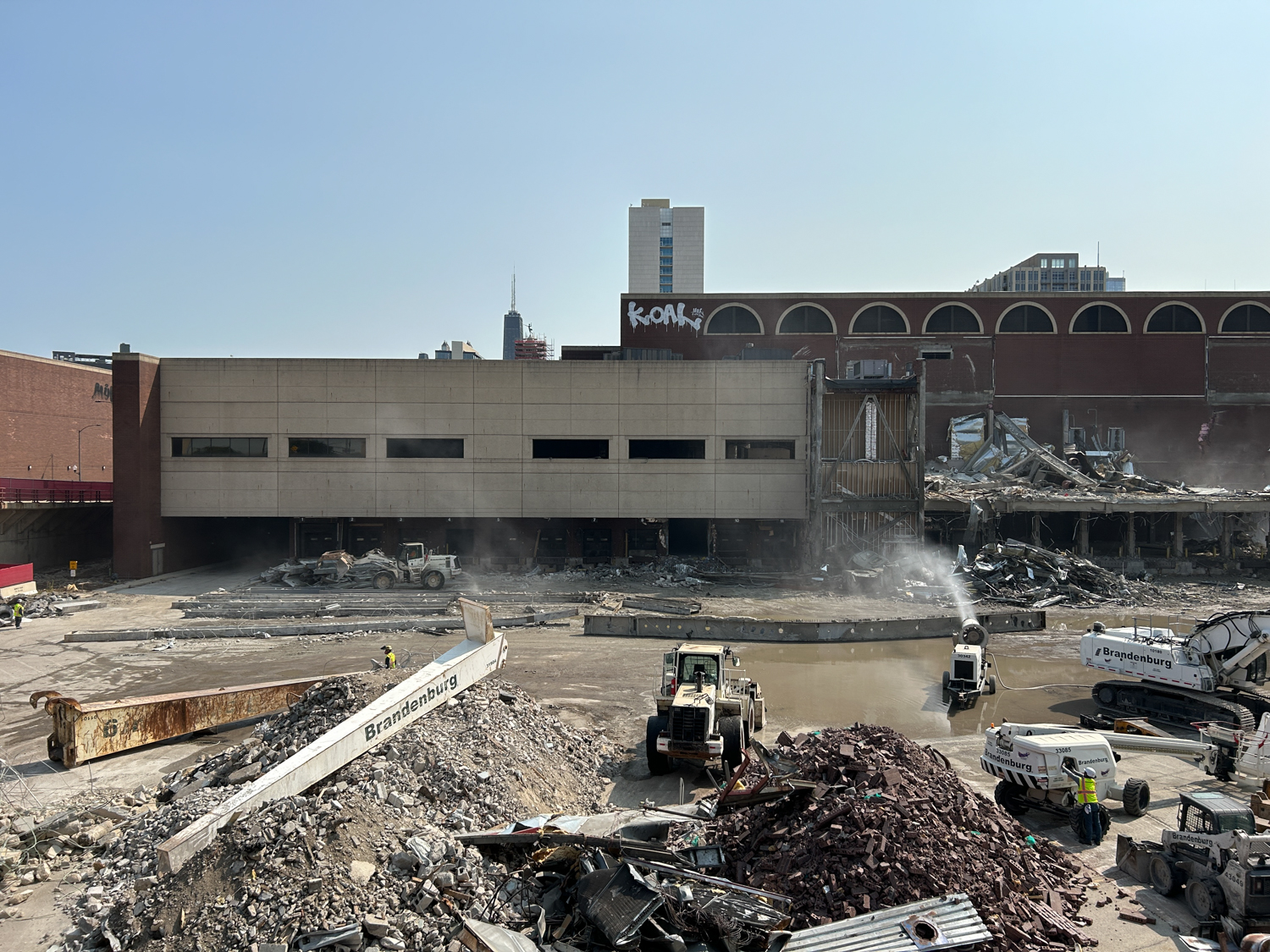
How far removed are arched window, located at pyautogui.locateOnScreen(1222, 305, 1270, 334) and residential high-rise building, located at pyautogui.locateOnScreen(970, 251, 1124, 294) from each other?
128 meters

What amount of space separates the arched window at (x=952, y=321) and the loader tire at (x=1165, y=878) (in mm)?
41630

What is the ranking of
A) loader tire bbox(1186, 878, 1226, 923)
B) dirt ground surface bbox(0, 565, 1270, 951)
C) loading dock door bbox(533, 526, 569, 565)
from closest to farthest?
loader tire bbox(1186, 878, 1226, 923), dirt ground surface bbox(0, 565, 1270, 951), loading dock door bbox(533, 526, 569, 565)

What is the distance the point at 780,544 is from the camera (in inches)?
1559

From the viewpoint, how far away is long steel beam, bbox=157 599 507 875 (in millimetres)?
9203

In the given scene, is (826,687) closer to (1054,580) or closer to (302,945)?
(302,945)

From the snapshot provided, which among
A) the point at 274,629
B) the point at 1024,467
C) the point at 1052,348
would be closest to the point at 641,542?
the point at 274,629

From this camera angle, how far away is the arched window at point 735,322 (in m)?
48.0

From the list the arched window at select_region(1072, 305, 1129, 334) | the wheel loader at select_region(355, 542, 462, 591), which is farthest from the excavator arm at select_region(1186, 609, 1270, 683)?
the arched window at select_region(1072, 305, 1129, 334)

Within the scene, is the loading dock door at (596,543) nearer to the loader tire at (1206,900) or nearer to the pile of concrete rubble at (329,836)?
the pile of concrete rubble at (329,836)

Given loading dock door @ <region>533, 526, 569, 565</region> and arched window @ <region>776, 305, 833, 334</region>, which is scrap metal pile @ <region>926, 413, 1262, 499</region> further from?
loading dock door @ <region>533, 526, 569, 565</region>

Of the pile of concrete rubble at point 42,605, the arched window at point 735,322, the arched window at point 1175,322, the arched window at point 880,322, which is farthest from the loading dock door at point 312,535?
the arched window at point 1175,322

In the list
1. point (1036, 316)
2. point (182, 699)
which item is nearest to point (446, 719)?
point (182, 699)

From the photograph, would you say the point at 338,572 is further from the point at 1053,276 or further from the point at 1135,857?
the point at 1053,276

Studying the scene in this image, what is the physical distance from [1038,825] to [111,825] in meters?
14.4
